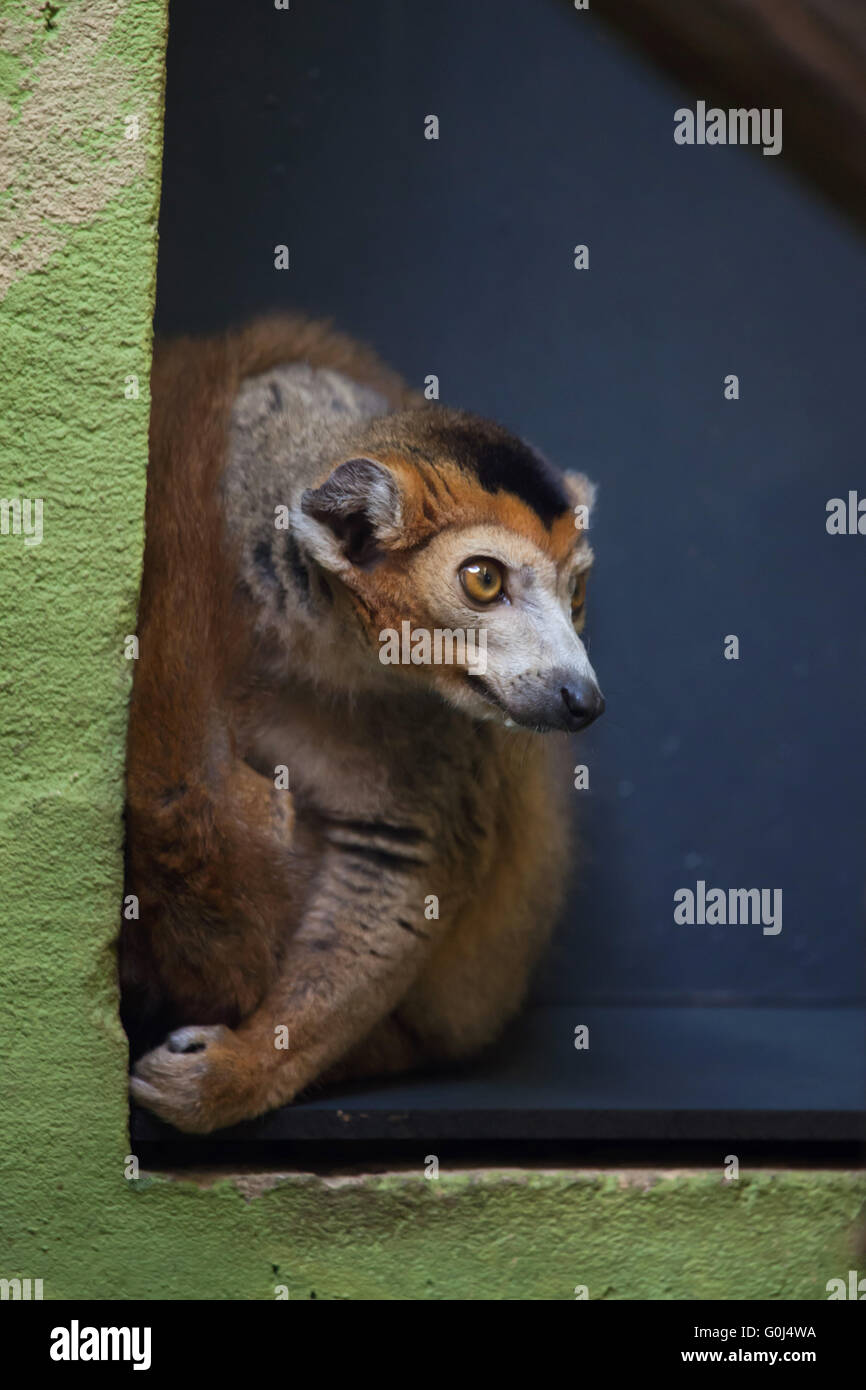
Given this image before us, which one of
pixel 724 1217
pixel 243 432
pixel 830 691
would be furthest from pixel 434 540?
pixel 830 691

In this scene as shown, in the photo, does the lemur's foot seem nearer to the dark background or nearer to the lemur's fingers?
the lemur's fingers

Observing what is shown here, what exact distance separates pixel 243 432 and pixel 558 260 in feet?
4.43

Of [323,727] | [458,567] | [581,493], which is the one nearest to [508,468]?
[458,567]

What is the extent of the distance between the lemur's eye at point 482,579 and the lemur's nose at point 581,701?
0.83 feet

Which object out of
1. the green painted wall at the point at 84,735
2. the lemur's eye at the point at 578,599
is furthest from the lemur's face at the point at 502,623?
the green painted wall at the point at 84,735

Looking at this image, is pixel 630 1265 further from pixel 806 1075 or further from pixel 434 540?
pixel 434 540

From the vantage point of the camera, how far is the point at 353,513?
2.68m

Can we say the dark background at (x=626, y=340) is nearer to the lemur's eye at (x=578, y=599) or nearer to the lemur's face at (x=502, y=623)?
the lemur's eye at (x=578, y=599)

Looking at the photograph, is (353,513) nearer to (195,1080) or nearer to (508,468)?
(508,468)

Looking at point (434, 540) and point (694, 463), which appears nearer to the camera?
point (434, 540)

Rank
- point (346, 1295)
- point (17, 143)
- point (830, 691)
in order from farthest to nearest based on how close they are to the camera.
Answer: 1. point (830, 691)
2. point (346, 1295)
3. point (17, 143)

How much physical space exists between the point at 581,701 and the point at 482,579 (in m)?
0.32

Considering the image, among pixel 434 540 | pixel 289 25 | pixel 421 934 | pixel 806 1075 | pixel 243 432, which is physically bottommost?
pixel 806 1075

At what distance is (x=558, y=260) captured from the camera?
3.93m
